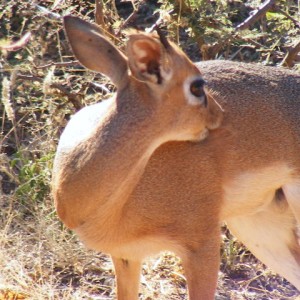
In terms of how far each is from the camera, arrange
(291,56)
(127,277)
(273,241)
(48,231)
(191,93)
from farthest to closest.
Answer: (291,56), (48,231), (273,241), (127,277), (191,93)

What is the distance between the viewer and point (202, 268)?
4.85 meters

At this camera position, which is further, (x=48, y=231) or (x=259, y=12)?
(x=259, y=12)

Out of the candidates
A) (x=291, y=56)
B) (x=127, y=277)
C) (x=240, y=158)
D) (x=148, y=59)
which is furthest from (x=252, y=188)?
(x=291, y=56)

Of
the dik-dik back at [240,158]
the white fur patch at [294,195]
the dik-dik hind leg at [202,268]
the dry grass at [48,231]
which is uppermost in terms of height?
the dik-dik back at [240,158]

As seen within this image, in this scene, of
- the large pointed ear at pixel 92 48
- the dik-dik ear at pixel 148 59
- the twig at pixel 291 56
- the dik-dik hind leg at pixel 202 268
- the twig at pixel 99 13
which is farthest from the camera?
the twig at pixel 291 56

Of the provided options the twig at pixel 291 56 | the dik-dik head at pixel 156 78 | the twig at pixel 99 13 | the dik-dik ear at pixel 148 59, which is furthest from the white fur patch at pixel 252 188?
the twig at pixel 99 13

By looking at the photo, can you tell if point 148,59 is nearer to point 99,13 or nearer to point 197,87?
point 197,87

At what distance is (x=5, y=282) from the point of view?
18.8 ft

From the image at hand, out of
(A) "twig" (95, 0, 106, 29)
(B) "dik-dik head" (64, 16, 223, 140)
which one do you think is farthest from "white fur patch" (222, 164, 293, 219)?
(A) "twig" (95, 0, 106, 29)

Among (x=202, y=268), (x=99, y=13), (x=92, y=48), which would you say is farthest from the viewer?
(x=99, y=13)

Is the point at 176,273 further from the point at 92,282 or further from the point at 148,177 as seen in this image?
the point at 148,177

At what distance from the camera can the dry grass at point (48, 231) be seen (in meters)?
5.92

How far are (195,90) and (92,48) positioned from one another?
0.55 metres

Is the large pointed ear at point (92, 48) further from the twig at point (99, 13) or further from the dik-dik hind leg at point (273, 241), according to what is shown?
the twig at point (99, 13)
